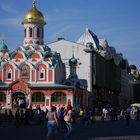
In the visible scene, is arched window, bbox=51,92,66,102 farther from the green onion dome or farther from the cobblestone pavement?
the cobblestone pavement

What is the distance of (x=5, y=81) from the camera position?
61.6 m

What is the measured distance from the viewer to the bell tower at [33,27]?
63.5m

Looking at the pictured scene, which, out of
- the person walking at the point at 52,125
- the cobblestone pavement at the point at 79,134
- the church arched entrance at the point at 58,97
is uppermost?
the church arched entrance at the point at 58,97

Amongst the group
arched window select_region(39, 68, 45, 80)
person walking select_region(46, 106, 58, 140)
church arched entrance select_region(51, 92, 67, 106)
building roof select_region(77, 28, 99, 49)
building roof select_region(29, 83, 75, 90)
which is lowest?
person walking select_region(46, 106, 58, 140)

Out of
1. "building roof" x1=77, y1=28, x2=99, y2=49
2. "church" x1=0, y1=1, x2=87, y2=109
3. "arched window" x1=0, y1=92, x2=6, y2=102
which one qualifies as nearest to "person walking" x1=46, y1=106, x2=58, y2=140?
"church" x1=0, y1=1, x2=87, y2=109

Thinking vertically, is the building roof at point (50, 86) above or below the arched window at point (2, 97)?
above

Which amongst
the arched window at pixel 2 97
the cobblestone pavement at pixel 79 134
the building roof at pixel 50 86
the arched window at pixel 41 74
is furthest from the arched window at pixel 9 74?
the cobblestone pavement at pixel 79 134

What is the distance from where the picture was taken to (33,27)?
209 feet

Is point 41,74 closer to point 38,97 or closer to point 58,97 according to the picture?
point 38,97

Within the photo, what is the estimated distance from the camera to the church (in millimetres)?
58531

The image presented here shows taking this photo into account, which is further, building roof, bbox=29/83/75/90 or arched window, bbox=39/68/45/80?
arched window, bbox=39/68/45/80

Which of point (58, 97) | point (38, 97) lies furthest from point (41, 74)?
point (58, 97)

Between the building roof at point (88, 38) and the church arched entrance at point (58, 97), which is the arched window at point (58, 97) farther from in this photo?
the building roof at point (88, 38)

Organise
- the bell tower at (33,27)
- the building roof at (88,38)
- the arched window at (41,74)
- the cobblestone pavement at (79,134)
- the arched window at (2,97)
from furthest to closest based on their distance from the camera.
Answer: the building roof at (88,38)
the bell tower at (33,27)
the arched window at (41,74)
the arched window at (2,97)
the cobblestone pavement at (79,134)
